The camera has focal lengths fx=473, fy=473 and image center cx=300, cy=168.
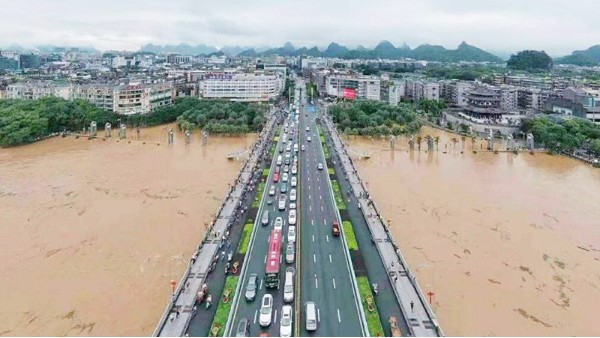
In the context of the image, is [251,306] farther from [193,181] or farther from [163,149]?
[163,149]

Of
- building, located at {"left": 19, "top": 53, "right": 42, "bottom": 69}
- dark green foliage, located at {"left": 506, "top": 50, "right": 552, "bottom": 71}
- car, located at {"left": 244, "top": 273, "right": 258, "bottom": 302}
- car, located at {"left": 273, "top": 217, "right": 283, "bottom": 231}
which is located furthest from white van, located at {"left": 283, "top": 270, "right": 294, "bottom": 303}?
building, located at {"left": 19, "top": 53, "right": 42, "bottom": 69}

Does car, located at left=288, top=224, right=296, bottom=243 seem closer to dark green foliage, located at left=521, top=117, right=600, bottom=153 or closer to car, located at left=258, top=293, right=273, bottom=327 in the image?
car, located at left=258, top=293, right=273, bottom=327

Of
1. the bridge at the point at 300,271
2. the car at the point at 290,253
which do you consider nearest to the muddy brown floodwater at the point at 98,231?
the bridge at the point at 300,271

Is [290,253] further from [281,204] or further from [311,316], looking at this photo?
[281,204]

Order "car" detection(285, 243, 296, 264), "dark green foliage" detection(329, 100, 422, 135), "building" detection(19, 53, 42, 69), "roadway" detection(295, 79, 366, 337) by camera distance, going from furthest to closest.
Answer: "building" detection(19, 53, 42, 69) → "dark green foliage" detection(329, 100, 422, 135) → "car" detection(285, 243, 296, 264) → "roadway" detection(295, 79, 366, 337)

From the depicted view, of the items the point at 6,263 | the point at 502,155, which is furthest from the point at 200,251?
the point at 502,155

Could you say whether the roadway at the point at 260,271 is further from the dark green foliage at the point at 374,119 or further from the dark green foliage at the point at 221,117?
the dark green foliage at the point at 374,119

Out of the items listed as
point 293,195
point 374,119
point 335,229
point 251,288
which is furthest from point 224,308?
point 374,119
